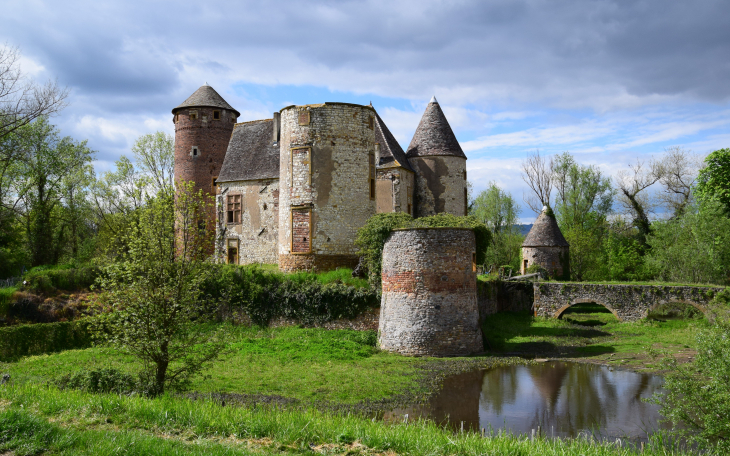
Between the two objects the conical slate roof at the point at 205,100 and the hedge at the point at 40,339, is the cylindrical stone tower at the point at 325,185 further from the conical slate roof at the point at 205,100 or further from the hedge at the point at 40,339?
the conical slate roof at the point at 205,100

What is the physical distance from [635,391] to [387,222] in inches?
409

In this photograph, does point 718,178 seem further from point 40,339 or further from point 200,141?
point 40,339

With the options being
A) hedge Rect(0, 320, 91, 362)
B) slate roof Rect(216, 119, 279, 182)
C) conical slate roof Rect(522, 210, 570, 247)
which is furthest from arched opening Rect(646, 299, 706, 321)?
hedge Rect(0, 320, 91, 362)

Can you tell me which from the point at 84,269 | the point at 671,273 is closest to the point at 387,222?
the point at 84,269

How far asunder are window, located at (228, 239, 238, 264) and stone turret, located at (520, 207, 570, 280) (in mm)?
20833

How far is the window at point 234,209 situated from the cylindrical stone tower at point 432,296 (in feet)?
47.3

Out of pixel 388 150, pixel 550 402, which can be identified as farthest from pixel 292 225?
pixel 550 402

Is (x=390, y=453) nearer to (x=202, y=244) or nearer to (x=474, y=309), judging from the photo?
(x=202, y=244)

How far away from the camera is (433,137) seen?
2977 cm

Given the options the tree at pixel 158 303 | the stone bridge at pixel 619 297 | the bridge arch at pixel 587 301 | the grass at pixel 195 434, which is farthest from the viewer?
the bridge arch at pixel 587 301

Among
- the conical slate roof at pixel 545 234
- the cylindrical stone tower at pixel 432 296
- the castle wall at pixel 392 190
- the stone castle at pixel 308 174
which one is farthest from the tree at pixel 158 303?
the conical slate roof at pixel 545 234

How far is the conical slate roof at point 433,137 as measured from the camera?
96.7ft

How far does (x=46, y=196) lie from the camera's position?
34.8 meters

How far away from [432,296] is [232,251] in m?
16.4
